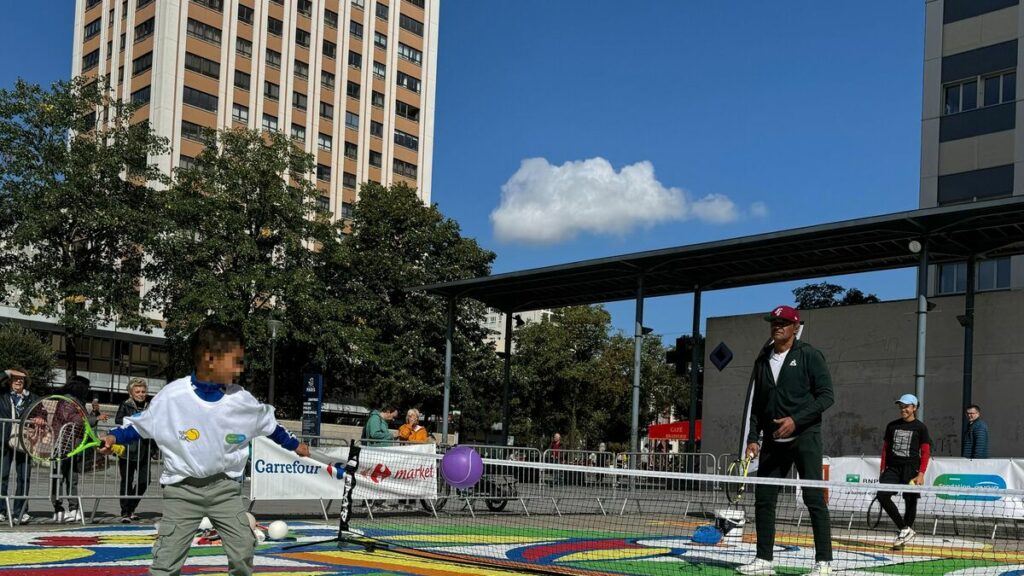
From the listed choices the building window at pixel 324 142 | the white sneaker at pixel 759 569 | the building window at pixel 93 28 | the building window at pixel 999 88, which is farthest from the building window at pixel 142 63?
the white sneaker at pixel 759 569

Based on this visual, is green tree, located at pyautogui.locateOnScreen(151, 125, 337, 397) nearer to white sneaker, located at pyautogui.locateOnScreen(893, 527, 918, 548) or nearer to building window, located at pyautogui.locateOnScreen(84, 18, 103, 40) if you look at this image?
white sneaker, located at pyautogui.locateOnScreen(893, 527, 918, 548)

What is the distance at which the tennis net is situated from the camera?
9773 mm

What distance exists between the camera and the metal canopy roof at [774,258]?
21062mm

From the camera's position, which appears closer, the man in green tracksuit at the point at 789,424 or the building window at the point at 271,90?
the man in green tracksuit at the point at 789,424

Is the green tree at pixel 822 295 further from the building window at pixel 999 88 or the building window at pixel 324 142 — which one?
the building window at pixel 324 142

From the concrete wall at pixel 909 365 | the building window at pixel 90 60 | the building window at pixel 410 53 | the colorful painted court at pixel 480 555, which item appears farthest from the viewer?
the building window at pixel 410 53

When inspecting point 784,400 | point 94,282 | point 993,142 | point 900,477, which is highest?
point 993,142

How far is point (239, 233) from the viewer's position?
42.0 metres

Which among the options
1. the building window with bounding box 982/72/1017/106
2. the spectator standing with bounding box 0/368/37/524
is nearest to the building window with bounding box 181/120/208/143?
the building window with bounding box 982/72/1017/106

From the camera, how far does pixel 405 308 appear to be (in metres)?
49.0

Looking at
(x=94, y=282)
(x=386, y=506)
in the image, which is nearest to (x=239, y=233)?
(x=94, y=282)

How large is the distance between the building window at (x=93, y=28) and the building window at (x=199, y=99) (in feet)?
42.9

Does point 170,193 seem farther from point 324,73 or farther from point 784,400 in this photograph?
point 324,73

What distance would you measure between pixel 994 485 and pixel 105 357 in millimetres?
67086
